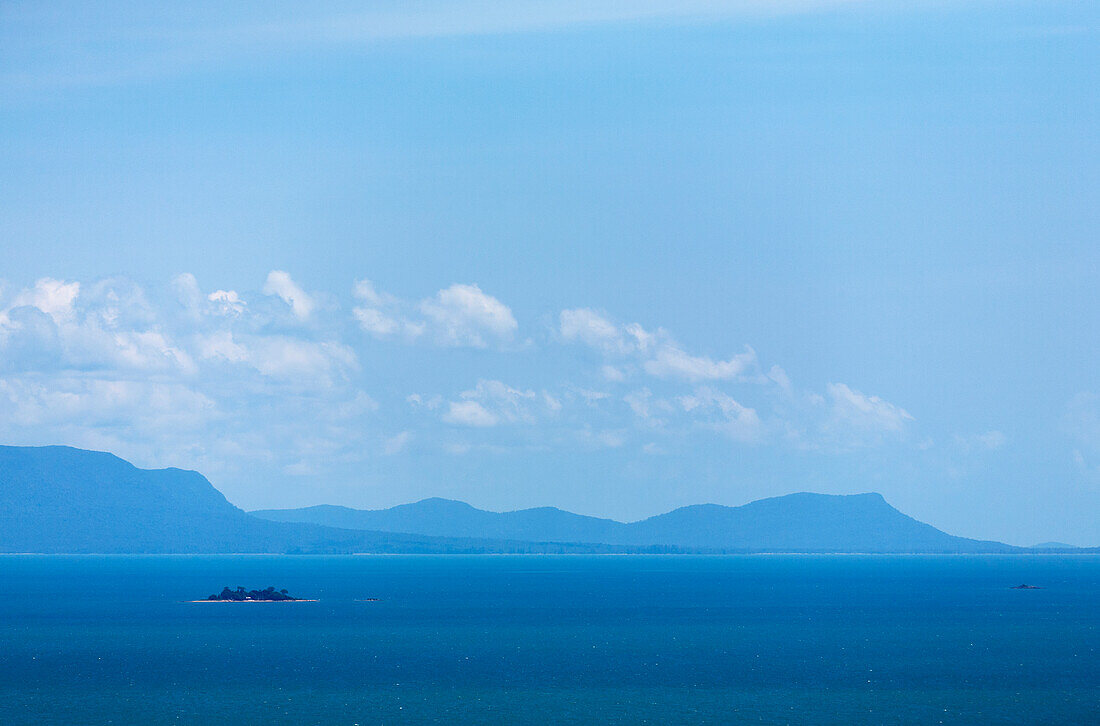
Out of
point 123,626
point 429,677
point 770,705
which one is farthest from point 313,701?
point 123,626

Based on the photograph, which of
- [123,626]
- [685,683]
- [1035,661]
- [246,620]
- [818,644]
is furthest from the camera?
[246,620]

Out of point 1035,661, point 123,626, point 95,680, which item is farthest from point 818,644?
point 123,626

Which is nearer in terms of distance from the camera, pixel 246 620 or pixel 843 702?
pixel 843 702

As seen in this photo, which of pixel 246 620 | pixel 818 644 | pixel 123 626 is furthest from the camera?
pixel 246 620

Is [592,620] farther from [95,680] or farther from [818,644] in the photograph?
[95,680]

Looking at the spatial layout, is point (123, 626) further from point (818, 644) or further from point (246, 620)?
point (818, 644)

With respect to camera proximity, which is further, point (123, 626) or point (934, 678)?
point (123, 626)

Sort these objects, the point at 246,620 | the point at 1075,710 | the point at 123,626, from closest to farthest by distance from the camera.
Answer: the point at 1075,710 < the point at 123,626 < the point at 246,620

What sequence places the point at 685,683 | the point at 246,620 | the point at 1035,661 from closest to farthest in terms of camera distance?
the point at 685,683 < the point at 1035,661 < the point at 246,620
